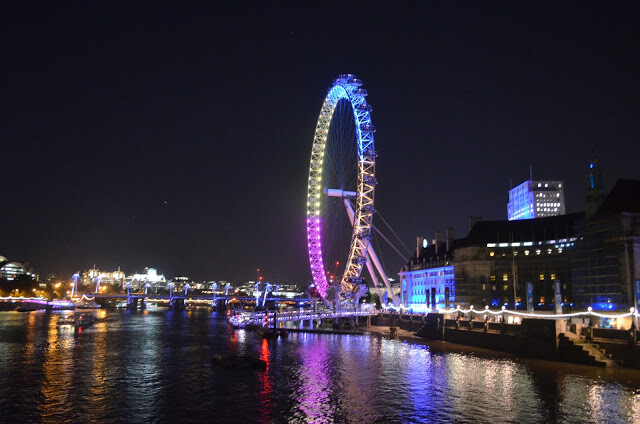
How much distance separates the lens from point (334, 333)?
78.7 metres

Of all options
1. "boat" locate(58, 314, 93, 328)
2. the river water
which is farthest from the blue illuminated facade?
"boat" locate(58, 314, 93, 328)

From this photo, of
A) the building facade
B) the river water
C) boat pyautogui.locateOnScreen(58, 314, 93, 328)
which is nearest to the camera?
the river water

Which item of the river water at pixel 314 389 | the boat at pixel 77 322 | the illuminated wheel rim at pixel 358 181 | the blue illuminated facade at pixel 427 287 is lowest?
the boat at pixel 77 322

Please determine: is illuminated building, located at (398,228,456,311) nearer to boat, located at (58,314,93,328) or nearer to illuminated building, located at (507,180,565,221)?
illuminated building, located at (507,180,565,221)

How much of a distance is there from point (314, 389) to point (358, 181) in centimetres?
5395

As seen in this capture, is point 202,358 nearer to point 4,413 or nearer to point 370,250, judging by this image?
point 4,413

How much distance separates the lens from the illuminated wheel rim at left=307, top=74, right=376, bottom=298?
264 ft

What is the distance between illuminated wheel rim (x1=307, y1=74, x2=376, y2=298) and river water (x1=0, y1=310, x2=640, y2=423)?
35318mm

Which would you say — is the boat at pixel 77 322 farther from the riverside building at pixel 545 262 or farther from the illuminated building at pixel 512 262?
the illuminated building at pixel 512 262

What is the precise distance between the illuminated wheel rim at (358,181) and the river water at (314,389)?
35.3m

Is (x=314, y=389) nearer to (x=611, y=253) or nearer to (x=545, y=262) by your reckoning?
(x=611, y=253)

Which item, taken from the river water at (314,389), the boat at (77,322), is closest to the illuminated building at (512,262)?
the river water at (314,389)

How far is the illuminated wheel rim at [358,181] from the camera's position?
264ft

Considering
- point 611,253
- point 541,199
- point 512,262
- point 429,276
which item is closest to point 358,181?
point 512,262
